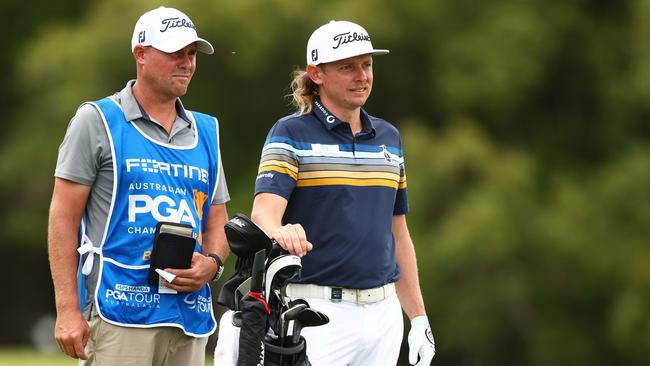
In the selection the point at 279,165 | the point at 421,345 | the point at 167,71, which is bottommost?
the point at 421,345

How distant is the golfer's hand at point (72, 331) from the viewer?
15.9ft

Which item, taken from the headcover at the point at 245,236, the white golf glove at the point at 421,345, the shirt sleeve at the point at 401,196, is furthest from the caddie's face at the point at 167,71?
the white golf glove at the point at 421,345

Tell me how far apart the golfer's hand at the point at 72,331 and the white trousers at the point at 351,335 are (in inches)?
37.3

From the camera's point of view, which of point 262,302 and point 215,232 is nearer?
point 262,302

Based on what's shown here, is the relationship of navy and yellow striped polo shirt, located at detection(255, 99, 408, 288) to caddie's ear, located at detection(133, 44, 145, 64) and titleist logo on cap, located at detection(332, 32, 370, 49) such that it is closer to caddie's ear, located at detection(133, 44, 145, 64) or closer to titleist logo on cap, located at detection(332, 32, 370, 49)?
titleist logo on cap, located at detection(332, 32, 370, 49)

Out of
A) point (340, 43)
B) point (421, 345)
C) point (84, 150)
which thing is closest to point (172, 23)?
point (84, 150)

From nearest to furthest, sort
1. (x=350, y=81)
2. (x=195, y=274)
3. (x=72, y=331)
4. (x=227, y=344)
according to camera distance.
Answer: (x=227, y=344)
(x=72, y=331)
(x=195, y=274)
(x=350, y=81)

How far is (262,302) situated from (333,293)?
86cm

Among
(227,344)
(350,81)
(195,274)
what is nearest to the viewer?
(227,344)

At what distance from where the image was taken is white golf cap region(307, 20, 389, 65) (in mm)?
5461

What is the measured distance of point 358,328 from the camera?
541cm

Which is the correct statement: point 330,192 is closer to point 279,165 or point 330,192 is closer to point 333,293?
point 279,165

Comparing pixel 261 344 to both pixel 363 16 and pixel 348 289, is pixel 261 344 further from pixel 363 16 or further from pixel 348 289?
pixel 363 16

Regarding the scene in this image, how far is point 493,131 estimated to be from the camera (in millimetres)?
21000
